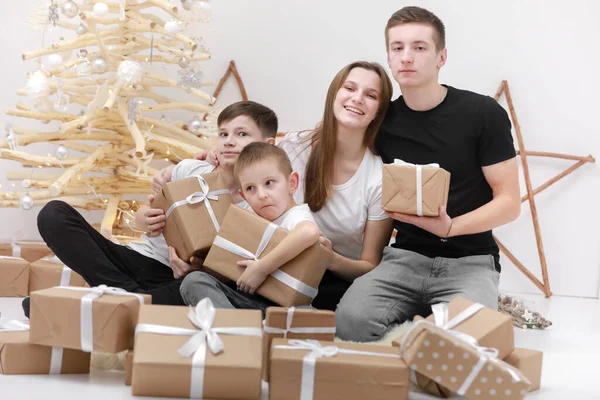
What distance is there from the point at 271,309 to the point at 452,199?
0.74 m

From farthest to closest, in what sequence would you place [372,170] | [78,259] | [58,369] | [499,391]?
[372,170], [78,259], [58,369], [499,391]

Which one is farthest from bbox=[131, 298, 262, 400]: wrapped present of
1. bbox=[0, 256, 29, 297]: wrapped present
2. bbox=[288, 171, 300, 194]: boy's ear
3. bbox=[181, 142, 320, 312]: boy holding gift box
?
bbox=[0, 256, 29, 297]: wrapped present

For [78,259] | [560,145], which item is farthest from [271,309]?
[560,145]

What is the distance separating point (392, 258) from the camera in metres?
2.26

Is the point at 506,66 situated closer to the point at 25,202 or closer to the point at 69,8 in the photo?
the point at 69,8

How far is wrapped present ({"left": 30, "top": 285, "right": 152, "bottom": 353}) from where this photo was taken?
1.65 metres

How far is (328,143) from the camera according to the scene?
235cm

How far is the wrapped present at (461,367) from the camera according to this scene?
5.00ft

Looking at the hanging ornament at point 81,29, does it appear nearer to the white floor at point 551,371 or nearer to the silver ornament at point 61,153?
the silver ornament at point 61,153

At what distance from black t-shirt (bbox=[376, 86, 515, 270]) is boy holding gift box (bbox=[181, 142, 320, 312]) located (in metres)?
0.39

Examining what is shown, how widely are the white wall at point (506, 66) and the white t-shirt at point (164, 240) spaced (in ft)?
4.45

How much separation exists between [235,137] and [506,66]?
71.8 inches

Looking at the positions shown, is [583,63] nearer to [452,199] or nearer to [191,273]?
[452,199]

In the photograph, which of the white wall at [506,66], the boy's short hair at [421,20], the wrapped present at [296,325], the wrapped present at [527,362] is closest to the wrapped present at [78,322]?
the wrapped present at [296,325]
